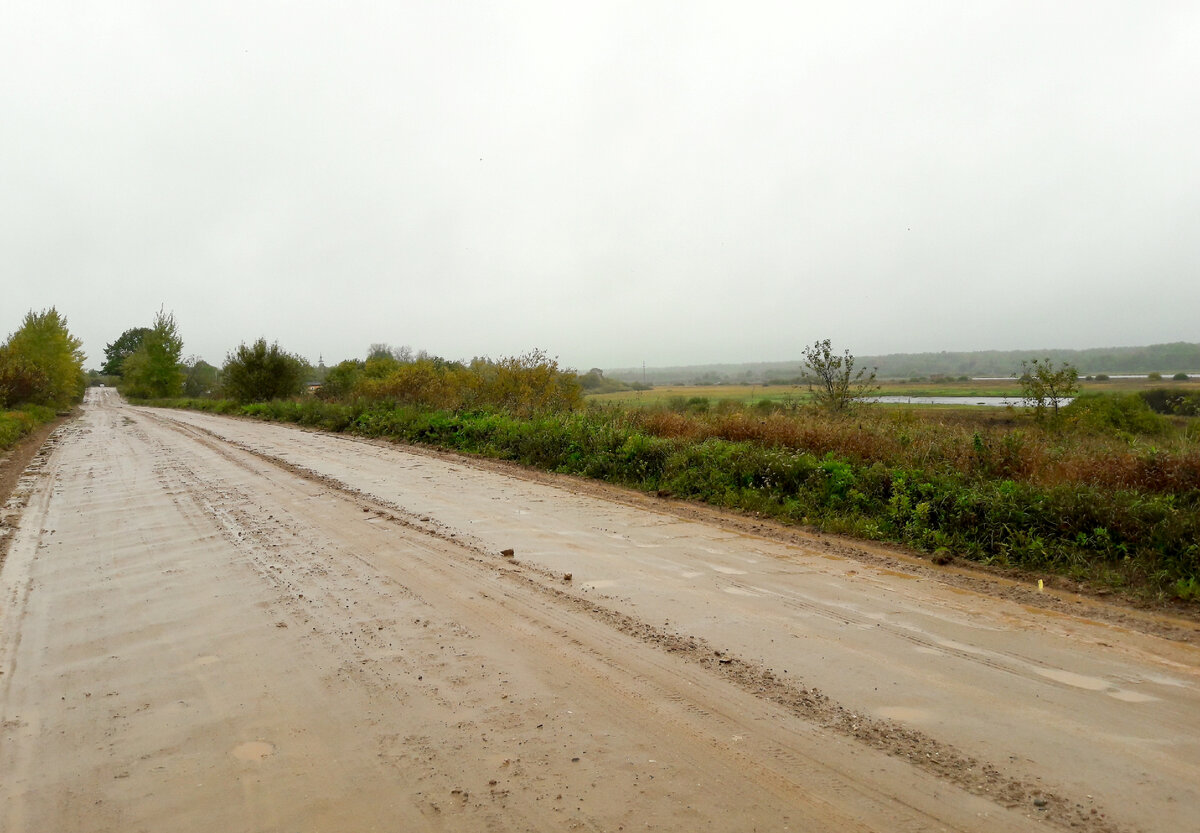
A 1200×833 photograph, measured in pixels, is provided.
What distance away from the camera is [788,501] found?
348 inches

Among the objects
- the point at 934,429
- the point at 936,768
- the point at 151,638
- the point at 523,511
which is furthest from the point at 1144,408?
the point at 151,638

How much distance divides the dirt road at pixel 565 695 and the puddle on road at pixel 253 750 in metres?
0.02

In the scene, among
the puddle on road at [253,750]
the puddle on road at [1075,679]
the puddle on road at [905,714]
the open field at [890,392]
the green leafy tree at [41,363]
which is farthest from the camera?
the green leafy tree at [41,363]

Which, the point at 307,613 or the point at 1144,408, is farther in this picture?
the point at 1144,408

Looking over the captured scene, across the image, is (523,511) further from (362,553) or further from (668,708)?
(668,708)

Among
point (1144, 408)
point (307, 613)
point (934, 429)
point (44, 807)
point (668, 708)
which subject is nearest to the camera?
point (44, 807)

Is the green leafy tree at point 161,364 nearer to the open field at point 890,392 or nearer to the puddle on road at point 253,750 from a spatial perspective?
the open field at point 890,392

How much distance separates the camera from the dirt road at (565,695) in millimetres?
2857

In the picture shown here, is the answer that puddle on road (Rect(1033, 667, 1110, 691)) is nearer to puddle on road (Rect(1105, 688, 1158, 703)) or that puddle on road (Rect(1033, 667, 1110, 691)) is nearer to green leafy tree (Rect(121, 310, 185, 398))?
puddle on road (Rect(1105, 688, 1158, 703))

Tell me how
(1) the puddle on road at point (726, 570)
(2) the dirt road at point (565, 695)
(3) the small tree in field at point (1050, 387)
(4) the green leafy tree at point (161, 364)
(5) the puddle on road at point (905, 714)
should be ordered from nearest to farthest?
(2) the dirt road at point (565, 695) → (5) the puddle on road at point (905, 714) → (1) the puddle on road at point (726, 570) → (3) the small tree in field at point (1050, 387) → (4) the green leafy tree at point (161, 364)

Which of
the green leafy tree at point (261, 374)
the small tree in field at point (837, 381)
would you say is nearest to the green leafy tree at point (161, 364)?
the green leafy tree at point (261, 374)

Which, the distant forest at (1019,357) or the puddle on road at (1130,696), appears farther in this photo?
the distant forest at (1019,357)

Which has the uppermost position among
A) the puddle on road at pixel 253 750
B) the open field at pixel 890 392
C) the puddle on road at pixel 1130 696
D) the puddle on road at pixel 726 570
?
the open field at pixel 890 392

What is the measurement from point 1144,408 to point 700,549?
1218 cm
